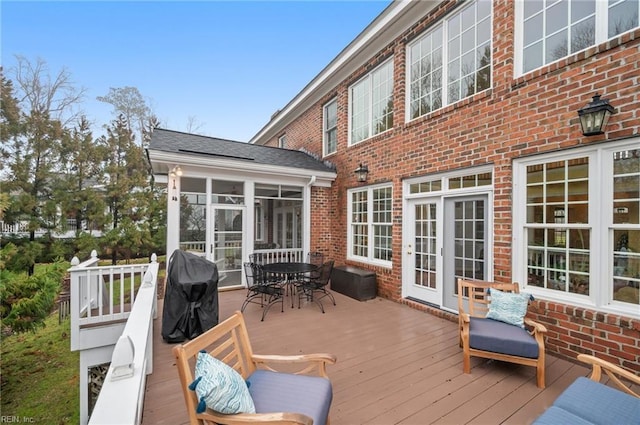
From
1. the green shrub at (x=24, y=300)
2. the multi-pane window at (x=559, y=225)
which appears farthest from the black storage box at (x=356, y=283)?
the green shrub at (x=24, y=300)

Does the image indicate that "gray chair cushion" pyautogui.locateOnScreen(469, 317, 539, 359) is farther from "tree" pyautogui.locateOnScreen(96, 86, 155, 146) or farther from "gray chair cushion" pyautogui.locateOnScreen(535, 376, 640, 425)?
"tree" pyautogui.locateOnScreen(96, 86, 155, 146)

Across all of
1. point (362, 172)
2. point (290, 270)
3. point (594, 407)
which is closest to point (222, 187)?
point (290, 270)

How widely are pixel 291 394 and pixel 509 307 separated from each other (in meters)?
2.77

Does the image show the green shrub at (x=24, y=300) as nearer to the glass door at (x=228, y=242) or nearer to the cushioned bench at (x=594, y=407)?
the glass door at (x=228, y=242)

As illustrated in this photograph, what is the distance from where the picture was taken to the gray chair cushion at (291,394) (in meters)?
1.72

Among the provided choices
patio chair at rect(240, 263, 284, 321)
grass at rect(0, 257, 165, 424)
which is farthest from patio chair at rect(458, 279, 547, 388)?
grass at rect(0, 257, 165, 424)

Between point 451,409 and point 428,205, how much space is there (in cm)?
349

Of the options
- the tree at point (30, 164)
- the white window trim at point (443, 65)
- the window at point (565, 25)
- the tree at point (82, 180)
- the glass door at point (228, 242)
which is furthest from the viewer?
the tree at point (82, 180)

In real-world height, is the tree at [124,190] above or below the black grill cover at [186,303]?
above

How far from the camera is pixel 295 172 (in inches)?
278

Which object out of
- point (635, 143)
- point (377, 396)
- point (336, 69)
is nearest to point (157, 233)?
point (336, 69)

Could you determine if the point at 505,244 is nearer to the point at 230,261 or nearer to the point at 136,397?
the point at 136,397

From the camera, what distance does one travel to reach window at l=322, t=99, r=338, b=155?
26.4 feet

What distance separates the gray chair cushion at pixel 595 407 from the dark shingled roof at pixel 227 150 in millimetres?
6154
